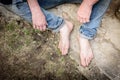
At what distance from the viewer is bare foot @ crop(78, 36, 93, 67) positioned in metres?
2.87

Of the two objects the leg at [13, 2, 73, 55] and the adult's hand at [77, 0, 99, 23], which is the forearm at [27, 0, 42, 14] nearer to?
the leg at [13, 2, 73, 55]

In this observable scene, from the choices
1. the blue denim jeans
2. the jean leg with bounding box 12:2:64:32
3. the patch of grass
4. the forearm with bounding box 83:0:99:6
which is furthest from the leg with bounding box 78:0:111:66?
the patch of grass

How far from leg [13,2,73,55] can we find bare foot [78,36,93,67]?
6.4 inches

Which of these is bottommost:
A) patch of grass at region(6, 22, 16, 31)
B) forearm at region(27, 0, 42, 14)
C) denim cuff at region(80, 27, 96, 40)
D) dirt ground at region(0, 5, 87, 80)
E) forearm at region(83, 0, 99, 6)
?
dirt ground at region(0, 5, 87, 80)

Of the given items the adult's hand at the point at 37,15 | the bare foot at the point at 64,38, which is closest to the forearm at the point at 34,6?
the adult's hand at the point at 37,15

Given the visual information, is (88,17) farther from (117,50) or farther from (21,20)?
Result: (21,20)

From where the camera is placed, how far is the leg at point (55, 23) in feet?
9.34

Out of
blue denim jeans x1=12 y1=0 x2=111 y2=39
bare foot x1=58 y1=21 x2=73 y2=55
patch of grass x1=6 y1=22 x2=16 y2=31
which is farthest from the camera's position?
patch of grass x1=6 y1=22 x2=16 y2=31

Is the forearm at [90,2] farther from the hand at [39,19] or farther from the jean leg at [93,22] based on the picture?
the hand at [39,19]

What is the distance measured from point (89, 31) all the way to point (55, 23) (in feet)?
1.21

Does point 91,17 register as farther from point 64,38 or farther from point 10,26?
point 10,26

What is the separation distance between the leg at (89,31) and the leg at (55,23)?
0.55 ft

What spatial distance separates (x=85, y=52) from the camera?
2.89 meters

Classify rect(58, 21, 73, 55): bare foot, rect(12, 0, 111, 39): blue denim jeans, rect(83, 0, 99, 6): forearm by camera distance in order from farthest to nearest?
rect(58, 21, 73, 55): bare foot, rect(12, 0, 111, 39): blue denim jeans, rect(83, 0, 99, 6): forearm
